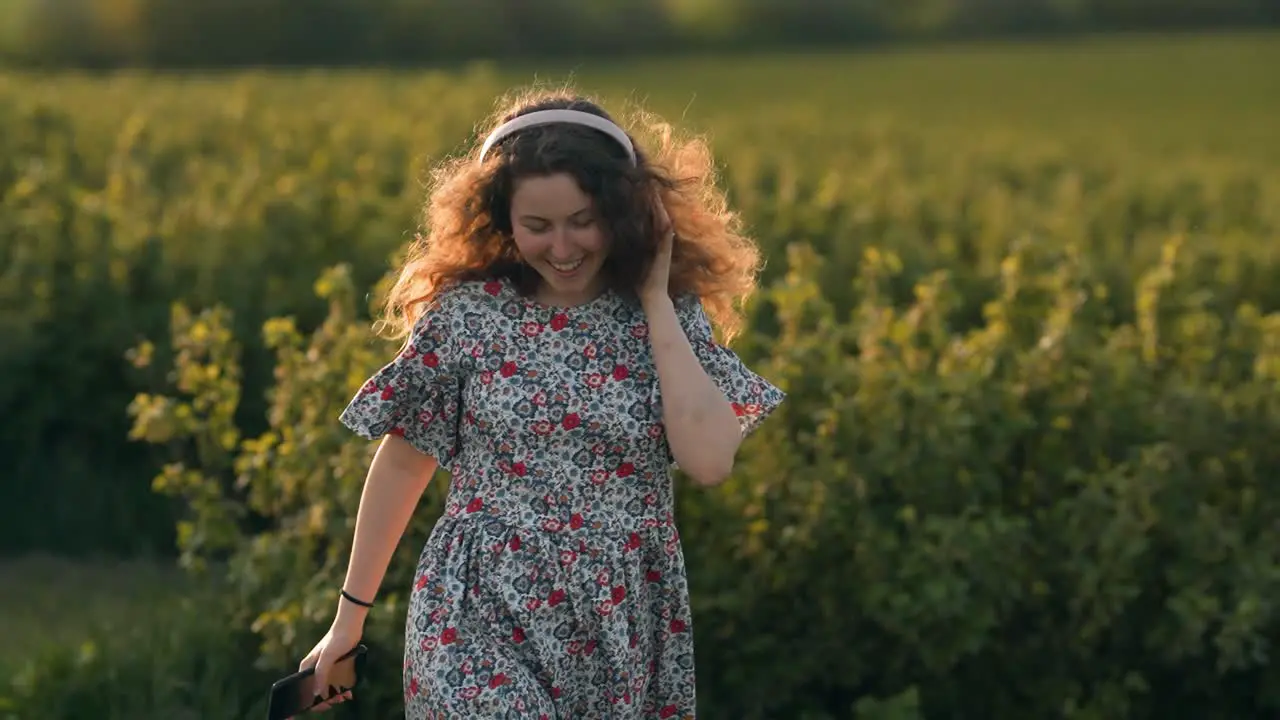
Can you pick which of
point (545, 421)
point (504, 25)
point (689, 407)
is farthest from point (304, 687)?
point (504, 25)

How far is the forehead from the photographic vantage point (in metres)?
3.24

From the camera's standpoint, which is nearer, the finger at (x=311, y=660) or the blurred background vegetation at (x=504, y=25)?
the finger at (x=311, y=660)

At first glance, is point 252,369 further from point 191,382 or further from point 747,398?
point 747,398

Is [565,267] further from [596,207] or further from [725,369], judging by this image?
[725,369]

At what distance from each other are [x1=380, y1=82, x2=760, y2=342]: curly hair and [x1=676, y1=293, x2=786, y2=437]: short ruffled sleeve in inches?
1.9

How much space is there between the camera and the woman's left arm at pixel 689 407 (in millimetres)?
3254

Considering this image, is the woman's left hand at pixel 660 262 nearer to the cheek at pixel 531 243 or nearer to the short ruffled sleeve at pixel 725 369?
the short ruffled sleeve at pixel 725 369

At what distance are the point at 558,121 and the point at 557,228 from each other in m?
0.20

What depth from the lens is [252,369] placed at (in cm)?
774

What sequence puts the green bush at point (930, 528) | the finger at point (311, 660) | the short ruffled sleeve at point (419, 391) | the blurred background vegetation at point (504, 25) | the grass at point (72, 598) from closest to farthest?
the short ruffled sleeve at point (419, 391), the finger at point (311, 660), the green bush at point (930, 528), the grass at point (72, 598), the blurred background vegetation at point (504, 25)

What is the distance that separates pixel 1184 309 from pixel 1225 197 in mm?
7623

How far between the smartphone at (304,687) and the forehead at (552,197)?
2.71 ft

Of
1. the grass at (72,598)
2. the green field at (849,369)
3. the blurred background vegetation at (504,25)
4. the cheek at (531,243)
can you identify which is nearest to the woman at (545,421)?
the cheek at (531,243)

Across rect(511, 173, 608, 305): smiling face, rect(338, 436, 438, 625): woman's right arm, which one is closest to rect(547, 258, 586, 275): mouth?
rect(511, 173, 608, 305): smiling face
